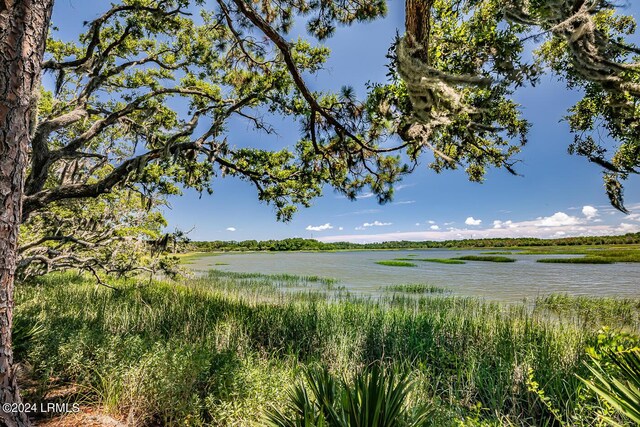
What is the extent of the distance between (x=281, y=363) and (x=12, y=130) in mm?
3833

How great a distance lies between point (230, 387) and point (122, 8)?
250 inches

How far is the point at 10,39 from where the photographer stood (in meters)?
1.71

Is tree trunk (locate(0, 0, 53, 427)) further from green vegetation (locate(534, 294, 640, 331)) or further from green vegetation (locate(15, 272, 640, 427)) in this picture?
green vegetation (locate(534, 294, 640, 331))

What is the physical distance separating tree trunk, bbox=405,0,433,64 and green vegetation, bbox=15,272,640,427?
7.74 ft

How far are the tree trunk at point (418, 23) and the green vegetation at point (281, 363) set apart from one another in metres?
2.36

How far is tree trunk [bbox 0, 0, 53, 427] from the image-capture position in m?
1.69

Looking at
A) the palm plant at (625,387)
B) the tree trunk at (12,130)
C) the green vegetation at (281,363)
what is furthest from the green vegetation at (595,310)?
the tree trunk at (12,130)

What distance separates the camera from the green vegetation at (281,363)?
112 inches

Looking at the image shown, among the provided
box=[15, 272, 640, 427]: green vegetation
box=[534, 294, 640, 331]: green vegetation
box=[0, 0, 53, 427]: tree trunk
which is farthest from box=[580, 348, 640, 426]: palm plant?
box=[534, 294, 640, 331]: green vegetation

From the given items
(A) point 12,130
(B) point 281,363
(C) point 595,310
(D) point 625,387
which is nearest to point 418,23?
(D) point 625,387

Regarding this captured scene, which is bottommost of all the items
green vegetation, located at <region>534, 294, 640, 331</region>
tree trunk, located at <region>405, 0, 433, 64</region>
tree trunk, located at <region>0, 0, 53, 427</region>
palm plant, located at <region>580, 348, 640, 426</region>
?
green vegetation, located at <region>534, 294, 640, 331</region>

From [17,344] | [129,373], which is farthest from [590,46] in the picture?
[17,344]

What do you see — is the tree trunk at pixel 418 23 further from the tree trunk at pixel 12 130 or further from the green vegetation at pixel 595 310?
the green vegetation at pixel 595 310

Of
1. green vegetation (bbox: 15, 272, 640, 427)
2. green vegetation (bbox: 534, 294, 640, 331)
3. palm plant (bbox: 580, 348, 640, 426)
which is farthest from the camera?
green vegetation (bbox: 534, 294, 640, 331)
